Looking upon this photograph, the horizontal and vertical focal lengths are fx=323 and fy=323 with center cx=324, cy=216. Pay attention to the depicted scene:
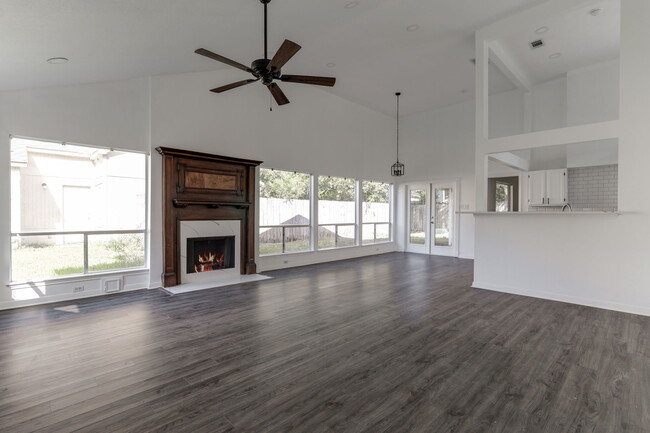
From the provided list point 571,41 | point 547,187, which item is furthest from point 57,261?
point 547,187

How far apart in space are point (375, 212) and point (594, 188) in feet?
16.7

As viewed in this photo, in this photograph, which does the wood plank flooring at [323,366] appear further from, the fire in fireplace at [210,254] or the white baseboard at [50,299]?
the fire in fireplace at [210,254]

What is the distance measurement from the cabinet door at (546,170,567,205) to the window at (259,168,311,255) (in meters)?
5.18

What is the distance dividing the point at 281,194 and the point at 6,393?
5.45 metres

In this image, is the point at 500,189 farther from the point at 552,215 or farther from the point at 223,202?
the point at 223,202

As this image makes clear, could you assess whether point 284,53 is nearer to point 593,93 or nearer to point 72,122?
point 72,122

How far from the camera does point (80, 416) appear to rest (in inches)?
77.6

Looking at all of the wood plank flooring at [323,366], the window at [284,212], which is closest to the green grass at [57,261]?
the wood plank flooring at [323,366]

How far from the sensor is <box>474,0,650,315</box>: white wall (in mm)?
3996

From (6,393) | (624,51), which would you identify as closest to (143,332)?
(6,393)

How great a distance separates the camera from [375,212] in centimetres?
975

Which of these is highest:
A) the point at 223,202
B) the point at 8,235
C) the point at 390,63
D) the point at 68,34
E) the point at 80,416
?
the point at 390,63

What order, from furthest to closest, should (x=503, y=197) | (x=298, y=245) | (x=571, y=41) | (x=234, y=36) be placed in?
(x=503, y=197)
(x=298, y=245)
(x=571, y=41)
(x=234, y=36)

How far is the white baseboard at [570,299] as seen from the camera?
13.1ft
